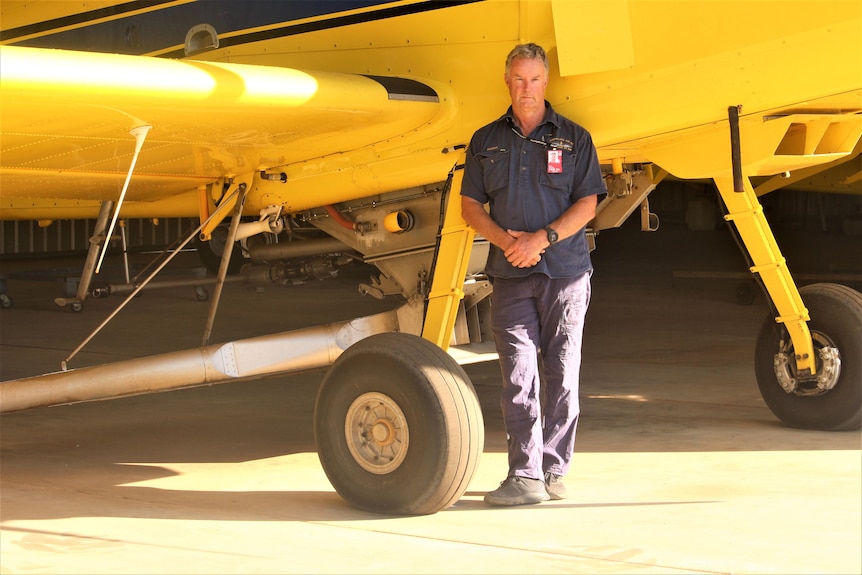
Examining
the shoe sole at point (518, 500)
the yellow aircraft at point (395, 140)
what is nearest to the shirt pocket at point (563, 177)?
the yellow aircraft at point (395, 140)

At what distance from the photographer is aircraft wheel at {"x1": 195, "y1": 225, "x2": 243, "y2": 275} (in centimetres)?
645

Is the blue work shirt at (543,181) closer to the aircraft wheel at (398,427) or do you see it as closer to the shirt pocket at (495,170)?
the shirt pocket at (495,170)

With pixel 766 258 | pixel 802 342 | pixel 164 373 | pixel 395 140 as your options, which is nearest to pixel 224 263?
pixel 164 373

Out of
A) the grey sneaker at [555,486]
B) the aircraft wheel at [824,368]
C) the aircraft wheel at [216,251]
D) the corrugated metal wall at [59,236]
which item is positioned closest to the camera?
the grey sneaker at [555,486]

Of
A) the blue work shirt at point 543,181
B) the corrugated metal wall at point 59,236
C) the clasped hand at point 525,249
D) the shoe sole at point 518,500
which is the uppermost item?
the corrugated metal wall at point 59,236

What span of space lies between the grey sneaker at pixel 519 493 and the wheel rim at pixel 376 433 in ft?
1.26

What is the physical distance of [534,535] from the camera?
3842 mm

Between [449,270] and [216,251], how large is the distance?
2.44 metres

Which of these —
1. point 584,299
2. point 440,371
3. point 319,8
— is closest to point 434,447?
point 440,371

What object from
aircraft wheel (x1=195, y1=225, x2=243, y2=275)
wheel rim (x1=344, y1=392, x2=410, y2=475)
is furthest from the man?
aircraft wheel (x1=195, y1=225, x2=243, y2=275)

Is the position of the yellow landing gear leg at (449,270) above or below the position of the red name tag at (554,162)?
below

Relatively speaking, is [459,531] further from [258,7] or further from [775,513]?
[258,7]

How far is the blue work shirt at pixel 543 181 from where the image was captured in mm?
4270

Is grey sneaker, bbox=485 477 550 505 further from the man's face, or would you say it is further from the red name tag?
the man's face
